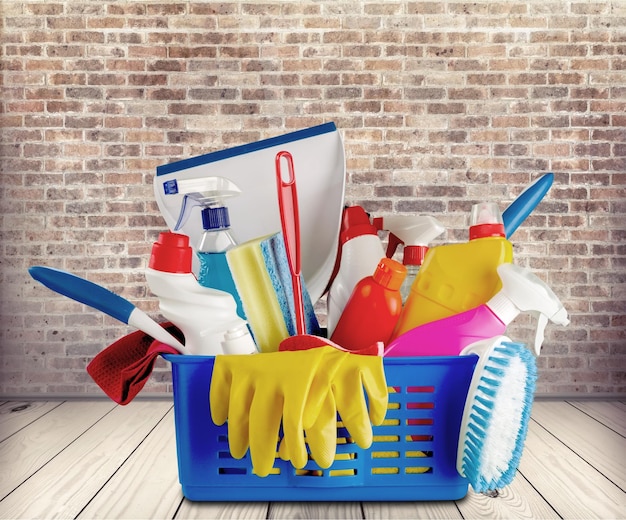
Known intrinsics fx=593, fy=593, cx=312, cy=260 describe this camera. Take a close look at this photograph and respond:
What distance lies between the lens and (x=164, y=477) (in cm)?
94

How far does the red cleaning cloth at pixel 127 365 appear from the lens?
2.52 ft

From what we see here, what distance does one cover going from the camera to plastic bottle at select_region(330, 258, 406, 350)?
82 cm

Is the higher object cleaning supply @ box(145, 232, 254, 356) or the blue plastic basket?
cleaning supply @ box(145, 232, 254, 356)

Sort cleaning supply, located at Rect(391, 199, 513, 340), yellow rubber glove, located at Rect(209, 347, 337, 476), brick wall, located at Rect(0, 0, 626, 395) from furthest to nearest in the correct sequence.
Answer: brick wall, located at Rect(0, 0, 626, 395)
cleaning supply, located at Rect(391, 199, 513, 340)
yellow rubber glove, located at Rect(209, 347, 337, 476)

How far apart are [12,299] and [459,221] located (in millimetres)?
1440

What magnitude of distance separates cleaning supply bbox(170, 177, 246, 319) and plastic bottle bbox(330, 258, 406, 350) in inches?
6.2

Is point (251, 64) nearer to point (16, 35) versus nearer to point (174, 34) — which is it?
point (174, 34)

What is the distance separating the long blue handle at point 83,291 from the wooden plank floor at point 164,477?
281 mm

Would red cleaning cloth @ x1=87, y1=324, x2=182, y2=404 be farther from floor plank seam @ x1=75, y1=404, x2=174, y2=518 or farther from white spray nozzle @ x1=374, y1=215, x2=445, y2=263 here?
white spray nozzle @ x1=374, y1=215, x2=445, y2=263

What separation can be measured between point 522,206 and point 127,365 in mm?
625

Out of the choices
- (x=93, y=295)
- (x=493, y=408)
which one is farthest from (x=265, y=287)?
(x=493, y=408)

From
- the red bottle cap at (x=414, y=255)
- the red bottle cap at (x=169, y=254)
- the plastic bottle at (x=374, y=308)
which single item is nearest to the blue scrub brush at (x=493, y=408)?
the plastic bottle at (x=374, y=308)

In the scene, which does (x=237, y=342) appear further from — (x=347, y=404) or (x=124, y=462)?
(x=124, y=462)

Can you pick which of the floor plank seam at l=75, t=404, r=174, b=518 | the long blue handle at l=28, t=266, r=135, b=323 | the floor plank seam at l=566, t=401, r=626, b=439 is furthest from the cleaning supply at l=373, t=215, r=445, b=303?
the floor plank seam at l=566, t=401, r=626, b=439
